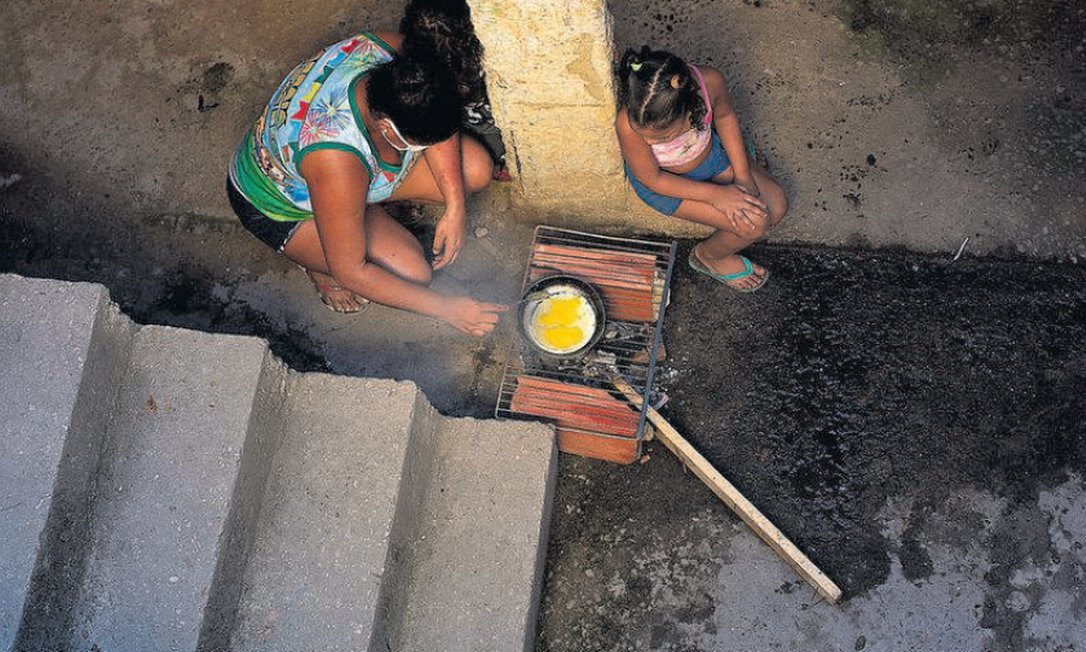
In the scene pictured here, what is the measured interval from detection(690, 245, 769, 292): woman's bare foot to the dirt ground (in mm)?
66

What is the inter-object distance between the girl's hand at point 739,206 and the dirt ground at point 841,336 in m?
0.45

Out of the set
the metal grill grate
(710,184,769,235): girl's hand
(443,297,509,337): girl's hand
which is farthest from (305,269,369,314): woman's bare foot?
(710,184,769,235): girl's hand

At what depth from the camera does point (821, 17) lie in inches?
177

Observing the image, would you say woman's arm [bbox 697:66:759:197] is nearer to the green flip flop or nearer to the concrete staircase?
the green flip flop

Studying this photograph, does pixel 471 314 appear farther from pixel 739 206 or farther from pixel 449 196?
pixel 739 206

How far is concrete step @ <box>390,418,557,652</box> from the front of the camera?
3340 millimetres

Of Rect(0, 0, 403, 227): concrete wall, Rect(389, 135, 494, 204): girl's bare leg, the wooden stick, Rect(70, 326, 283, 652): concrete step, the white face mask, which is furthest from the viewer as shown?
Rect(0, 0, 403, 227): concrete wall

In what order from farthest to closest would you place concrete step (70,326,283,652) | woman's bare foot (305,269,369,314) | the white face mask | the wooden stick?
woman's bare foot (305,269,369,314) → the wooden stick → the white face mask → concrete step (70,326,283,652)

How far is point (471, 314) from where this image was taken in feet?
12.1

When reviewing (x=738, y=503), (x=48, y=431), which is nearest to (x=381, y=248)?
(x=48, y=431)

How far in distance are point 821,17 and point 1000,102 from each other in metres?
0.83

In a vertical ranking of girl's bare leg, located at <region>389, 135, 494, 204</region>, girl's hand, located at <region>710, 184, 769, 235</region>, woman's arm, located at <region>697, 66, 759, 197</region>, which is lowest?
girl's bare leg, located at <region>389, 135, 494, 204</region>

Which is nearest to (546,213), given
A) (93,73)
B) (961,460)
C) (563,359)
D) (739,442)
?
(563,359)

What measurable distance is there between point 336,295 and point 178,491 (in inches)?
45.9
